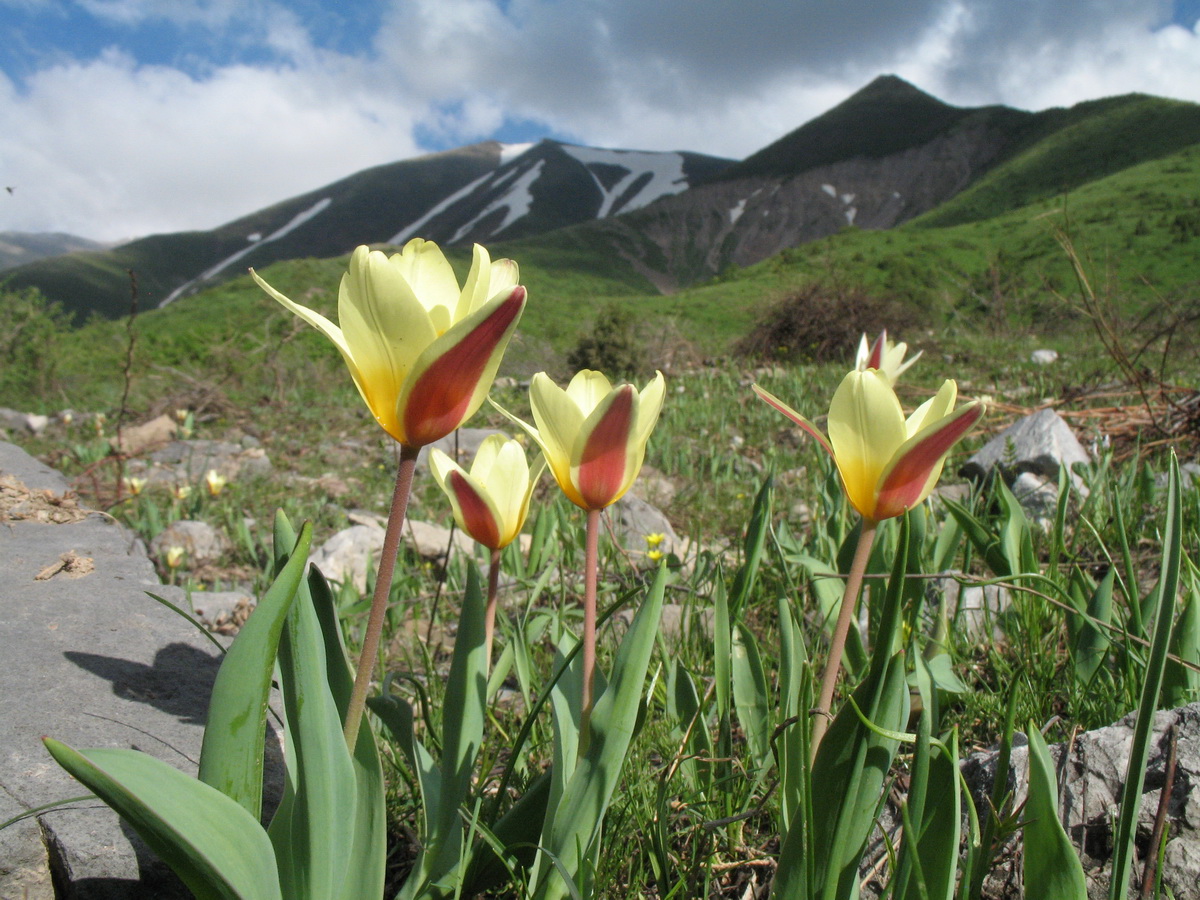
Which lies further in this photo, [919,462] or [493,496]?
[493,496]

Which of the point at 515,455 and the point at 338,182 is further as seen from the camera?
the point at 338,182

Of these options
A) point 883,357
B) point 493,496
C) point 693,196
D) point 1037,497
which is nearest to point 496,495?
point 493,496

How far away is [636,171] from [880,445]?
311 ft

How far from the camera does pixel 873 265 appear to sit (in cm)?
1694

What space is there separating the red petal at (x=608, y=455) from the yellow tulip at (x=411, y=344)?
0.15 m

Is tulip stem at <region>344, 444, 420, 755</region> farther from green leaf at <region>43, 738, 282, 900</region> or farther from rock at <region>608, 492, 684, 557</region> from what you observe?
rock at <region>608, 492, 684, 557</region>

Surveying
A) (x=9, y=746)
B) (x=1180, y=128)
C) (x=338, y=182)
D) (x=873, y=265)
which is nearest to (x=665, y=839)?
(x=9, y=746)

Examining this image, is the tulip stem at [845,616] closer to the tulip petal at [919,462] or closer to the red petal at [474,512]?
the tulip petal at [919,462]

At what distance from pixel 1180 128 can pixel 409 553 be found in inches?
1677

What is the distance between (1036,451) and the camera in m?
2.74

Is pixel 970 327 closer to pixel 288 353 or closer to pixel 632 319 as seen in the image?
pixel 632 319

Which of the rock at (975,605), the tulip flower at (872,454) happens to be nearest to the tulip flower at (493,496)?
the tulip flower at (872,454)

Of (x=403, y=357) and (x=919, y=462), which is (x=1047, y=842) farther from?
(x=403, y=357)

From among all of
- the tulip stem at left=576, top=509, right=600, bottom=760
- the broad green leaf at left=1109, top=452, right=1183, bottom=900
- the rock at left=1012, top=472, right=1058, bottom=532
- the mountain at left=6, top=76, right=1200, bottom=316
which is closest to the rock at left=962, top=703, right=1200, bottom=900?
the broad green leaf at left=1109, top=452, right=1183, bottom=900
